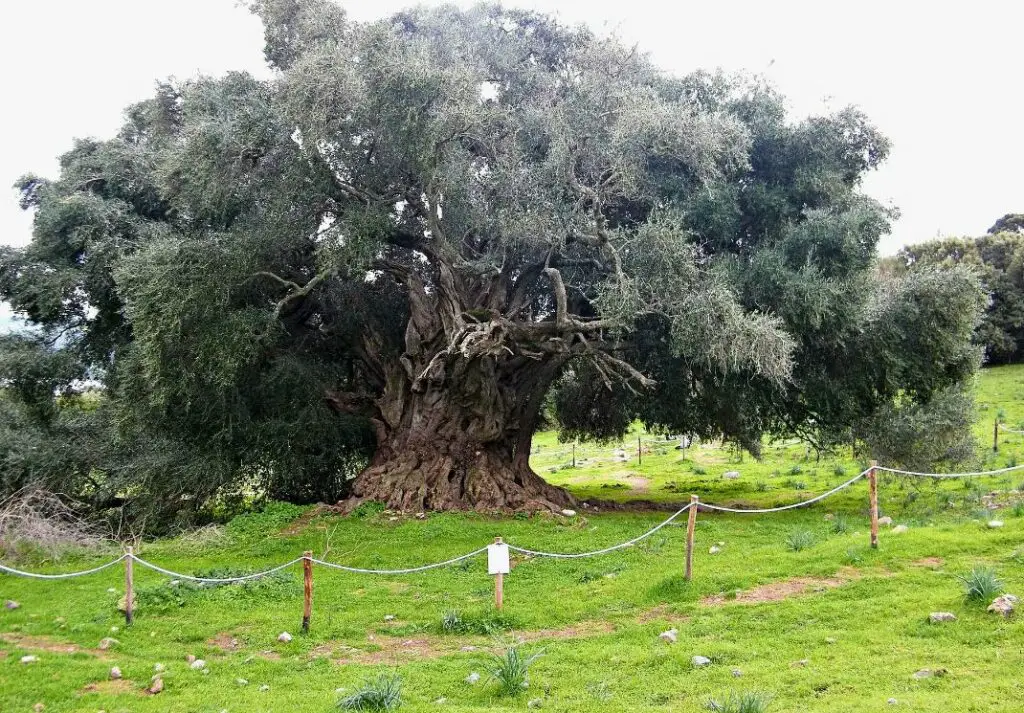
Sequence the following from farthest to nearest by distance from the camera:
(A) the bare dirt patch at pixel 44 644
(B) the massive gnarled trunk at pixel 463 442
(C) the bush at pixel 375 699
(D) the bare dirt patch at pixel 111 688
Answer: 1. (B) the massive gnarled trunk at pixel 463 442
2. (A) the bare dirt patch at pixel 44 644
3. (D) the bare dirt patch at pixel 111 688
4. (C) the bush at pixel 375 699

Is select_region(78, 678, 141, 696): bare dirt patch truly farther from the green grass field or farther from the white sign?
the white sign

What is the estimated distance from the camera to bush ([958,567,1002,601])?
28.8ft

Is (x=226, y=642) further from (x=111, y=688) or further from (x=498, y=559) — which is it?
(x=498, y=559)

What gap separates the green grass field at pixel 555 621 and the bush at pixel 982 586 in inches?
5.1

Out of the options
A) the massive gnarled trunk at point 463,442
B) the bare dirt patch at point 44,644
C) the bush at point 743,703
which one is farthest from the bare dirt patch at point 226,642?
the massive gnarled trunk at point 463,442

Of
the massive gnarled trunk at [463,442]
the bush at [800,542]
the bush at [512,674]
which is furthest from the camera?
the massive gnarled trunk at [463,442]

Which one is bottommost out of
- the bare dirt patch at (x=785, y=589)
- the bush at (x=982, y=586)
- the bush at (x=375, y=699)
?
the bush at (x=375, y=699)

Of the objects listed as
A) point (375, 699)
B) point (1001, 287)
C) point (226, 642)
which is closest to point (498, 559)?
point (375, 699)

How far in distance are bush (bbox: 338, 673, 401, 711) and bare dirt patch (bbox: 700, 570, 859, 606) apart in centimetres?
501

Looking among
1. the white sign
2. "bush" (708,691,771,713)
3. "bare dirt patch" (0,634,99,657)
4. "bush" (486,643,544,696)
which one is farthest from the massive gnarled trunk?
"bush" (708,691,771,713)

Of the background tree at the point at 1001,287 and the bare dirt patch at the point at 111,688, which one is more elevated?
the background tree at the point at 1001,287

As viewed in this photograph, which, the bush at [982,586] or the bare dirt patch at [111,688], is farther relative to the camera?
the bush at [982,586]

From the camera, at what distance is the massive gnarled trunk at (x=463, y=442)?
63.3 feet

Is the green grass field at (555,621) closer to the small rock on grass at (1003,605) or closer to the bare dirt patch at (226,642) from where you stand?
the bare dirt patch at (226,642)
